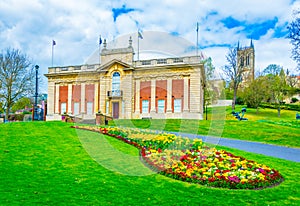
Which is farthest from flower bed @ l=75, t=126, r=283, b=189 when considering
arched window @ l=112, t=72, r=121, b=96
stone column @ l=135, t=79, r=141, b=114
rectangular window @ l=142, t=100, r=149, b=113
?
arched window @ l=112, t=72, r=121, b=96

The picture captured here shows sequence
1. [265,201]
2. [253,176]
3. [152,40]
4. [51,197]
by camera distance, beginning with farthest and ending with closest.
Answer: [152,40]
[253,176]
[265,201]
[51,197]

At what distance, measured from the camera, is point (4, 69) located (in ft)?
117

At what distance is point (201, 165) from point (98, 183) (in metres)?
3.80

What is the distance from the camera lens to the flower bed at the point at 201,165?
787 cm

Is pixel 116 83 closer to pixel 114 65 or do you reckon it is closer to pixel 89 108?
Answer: pixel 114 65

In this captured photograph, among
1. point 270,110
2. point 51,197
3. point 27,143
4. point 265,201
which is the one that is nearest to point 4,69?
point 27,143

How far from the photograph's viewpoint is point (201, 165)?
369 inches

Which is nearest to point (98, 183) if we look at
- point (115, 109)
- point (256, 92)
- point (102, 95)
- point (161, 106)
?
point (161, 106)

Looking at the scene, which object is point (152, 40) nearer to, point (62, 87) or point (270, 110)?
point (62, 87)

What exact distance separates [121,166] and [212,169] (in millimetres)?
2931

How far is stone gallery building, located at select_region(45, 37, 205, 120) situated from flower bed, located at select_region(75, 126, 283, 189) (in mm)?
19034

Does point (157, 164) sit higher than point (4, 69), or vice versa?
point (4, 69)

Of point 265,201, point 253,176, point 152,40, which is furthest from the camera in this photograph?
point 152,40

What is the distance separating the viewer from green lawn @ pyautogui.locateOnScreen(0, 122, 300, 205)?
6258 millimetres
